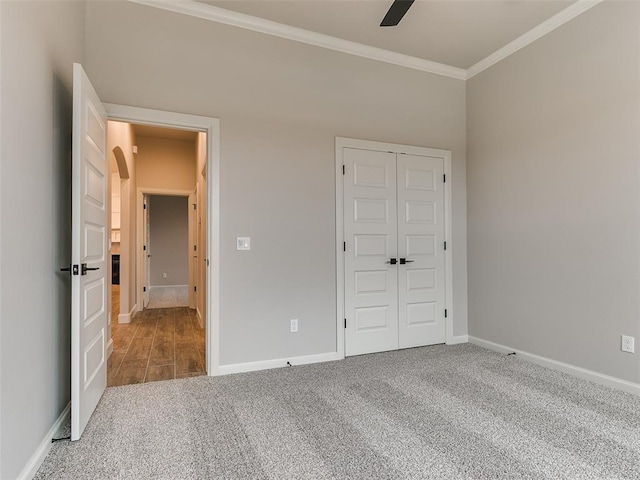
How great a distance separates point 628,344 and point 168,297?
292 inches

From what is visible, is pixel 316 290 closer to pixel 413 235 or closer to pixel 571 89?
pixel 413 235

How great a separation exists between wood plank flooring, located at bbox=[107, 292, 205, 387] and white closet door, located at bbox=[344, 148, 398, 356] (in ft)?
5.02

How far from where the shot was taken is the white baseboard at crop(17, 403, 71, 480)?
1571mm

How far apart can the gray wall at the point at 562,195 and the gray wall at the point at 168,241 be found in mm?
7595

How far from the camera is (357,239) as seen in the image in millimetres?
3477

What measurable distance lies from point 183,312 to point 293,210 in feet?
12.1

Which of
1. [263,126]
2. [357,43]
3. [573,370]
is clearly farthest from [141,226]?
[573,370]

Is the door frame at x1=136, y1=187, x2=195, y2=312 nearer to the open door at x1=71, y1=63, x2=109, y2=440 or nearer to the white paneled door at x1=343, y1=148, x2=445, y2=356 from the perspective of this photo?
the open door at x1=71, y1=63, x2=109, y2=440

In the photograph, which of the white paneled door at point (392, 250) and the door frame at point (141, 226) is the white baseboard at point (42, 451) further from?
the door frame at point (141, 226)

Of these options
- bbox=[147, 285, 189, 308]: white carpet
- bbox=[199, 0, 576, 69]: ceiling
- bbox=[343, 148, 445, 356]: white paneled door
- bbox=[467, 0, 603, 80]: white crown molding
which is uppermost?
bbox=[199, 0, 576, 69]: ceiling

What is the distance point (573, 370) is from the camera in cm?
293

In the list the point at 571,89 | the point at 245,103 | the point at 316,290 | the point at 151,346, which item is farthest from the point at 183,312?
the point at 571,89

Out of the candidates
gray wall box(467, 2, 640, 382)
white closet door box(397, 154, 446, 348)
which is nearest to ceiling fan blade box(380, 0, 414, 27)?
white closet door box(397, 154, 446, 348)

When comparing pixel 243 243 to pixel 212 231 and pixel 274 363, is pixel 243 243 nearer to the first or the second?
pixel 212 231
